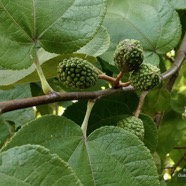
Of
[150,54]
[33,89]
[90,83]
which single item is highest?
[90,83]

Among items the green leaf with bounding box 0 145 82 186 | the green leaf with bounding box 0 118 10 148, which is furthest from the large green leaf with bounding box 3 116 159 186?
the green leaf with bounding box 0 118 10 148

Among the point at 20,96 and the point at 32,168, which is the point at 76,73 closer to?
the point at 32,168

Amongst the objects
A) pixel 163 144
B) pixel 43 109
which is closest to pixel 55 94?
pixel 43 109

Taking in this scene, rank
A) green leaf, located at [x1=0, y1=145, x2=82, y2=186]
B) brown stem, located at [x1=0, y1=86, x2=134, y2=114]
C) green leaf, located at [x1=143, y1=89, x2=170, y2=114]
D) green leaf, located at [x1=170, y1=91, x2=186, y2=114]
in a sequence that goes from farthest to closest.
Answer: green leaf, located at [x1=170, y1=91, x2=186, y2=114] → green leaf, located at [x1=143, y1=89, x2=170, y2=114] → brown stem, located at [x1=0, y1=86, x2=134, y2=114] → green leaf, located at [x1=0, y1=145, x2=82, y2=186]

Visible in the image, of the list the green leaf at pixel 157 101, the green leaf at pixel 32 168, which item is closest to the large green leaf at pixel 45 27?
the green leaf at pixel 32 168

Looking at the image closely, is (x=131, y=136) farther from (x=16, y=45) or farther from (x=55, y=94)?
(x=16, y=45)

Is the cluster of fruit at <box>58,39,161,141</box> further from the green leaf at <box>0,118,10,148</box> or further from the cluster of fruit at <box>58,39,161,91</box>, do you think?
the green leaf at <box>0,118,10,148</box>

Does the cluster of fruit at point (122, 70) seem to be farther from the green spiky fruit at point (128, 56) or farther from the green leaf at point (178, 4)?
the green leaf at point (178, 4)
